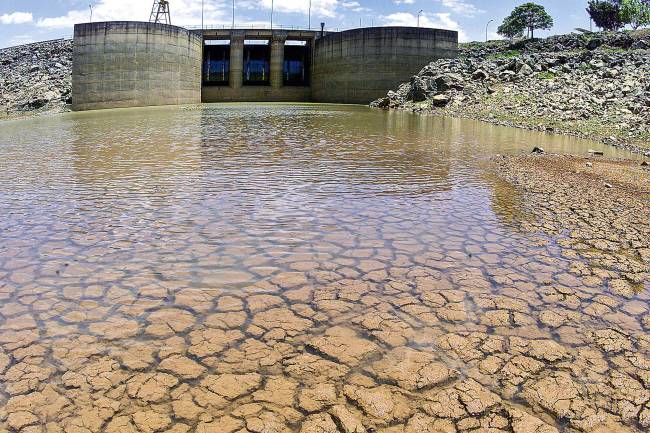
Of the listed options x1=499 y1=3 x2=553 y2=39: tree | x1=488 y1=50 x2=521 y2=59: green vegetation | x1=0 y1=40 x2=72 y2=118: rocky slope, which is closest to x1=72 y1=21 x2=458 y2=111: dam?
x1=0 y1=40 x2=72 y2=118: rocky slope

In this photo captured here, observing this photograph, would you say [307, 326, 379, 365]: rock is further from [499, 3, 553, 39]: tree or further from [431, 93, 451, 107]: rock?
[499, 3, 553, 39]: tree

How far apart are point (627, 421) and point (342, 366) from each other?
1.75m

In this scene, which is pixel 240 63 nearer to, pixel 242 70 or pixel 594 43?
pixel 242 70

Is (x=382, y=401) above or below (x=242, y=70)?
below

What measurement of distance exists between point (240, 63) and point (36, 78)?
54.6ft

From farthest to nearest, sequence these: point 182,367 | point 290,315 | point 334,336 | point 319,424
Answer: point 290,315
point 334,336
point 182,367
point 319,424

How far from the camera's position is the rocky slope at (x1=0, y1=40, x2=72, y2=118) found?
36219 mm

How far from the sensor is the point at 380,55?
43688 millimetres

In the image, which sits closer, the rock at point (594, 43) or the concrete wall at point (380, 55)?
the rock at point (594, 43)

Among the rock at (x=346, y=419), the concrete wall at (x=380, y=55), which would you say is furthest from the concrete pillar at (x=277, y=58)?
the rock at (x=346, y=419)

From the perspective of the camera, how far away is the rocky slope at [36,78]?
3622 centimetres

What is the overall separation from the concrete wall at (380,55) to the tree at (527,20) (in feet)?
101

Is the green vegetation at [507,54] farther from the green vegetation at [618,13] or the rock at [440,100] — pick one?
the green vegetation at [618,13]

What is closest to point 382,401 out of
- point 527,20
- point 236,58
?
point 236,58
